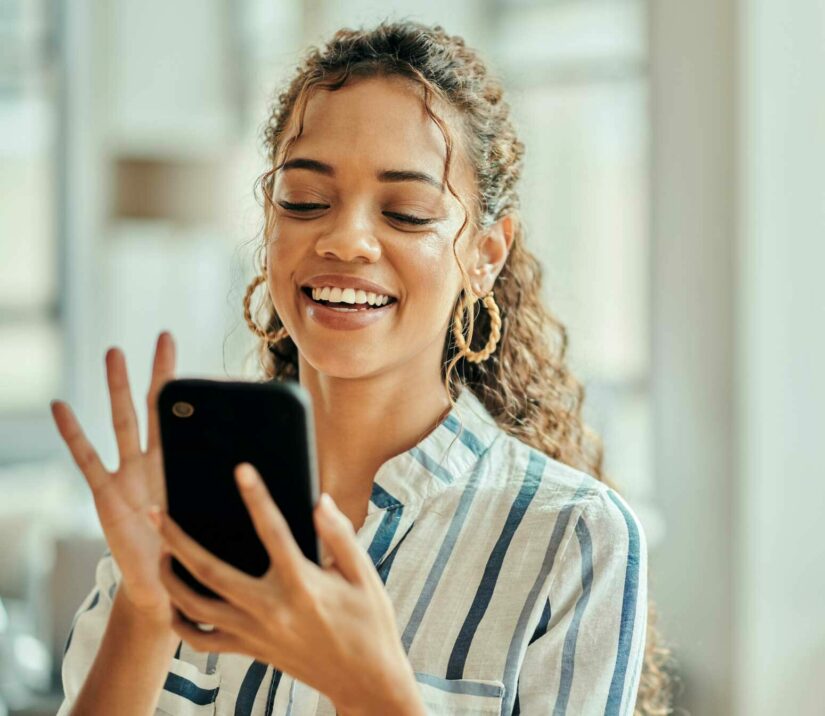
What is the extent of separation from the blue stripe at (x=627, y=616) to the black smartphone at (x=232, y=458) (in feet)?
1.23

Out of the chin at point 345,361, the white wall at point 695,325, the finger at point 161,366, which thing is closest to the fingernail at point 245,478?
the finger at point 161,366

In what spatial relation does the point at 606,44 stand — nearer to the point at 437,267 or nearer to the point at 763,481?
the point at 763,481

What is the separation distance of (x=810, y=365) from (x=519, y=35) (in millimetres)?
3116

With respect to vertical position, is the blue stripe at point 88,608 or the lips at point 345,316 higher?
the lips at point 345,316

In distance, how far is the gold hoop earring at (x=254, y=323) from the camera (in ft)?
4.52

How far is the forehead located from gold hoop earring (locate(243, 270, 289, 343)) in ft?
0.74

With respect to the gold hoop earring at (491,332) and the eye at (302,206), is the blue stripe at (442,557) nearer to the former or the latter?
the gold hoop earring at (491,332)

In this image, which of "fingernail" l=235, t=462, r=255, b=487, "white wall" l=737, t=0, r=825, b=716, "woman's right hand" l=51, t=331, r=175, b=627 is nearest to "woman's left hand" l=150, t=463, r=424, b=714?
"fingernail" l=235, t=462, r=255, b=487

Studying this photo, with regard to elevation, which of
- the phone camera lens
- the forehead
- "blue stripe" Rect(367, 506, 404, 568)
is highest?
the forehead

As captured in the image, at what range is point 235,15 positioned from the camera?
17.0 feet

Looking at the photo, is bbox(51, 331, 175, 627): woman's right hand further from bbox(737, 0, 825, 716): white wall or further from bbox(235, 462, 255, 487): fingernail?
bbox(737, 0, 825, 716): white wall

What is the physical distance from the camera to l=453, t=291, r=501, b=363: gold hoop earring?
1.30 meters

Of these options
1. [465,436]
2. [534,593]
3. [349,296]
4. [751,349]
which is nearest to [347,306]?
[349,296]

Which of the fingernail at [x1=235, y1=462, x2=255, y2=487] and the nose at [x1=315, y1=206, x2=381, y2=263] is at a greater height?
the nose at [x1=315, y1=206, x2=381, y2=263]
